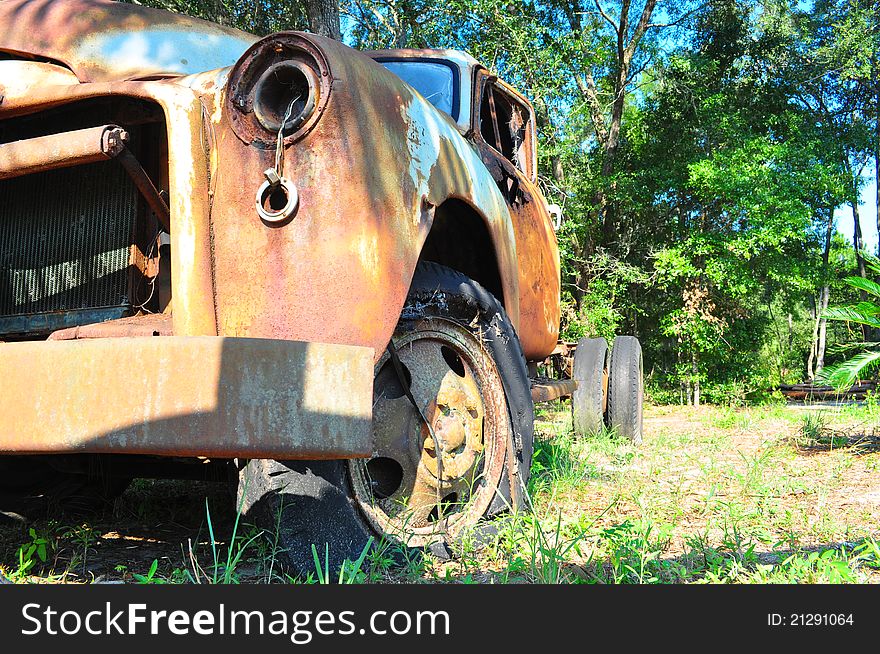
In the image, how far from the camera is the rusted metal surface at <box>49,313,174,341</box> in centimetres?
227

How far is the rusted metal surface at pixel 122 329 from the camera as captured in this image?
2268mm

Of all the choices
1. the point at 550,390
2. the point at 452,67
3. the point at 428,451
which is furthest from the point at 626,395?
the point at 428,451

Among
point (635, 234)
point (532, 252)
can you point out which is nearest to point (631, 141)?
point (635, 234)

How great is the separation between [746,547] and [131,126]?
2.43m

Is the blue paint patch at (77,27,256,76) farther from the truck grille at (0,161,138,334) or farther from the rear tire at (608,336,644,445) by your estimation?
the rear tire at (608,336,644,445)

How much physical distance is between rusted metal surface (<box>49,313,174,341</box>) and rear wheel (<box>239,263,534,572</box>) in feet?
1.60

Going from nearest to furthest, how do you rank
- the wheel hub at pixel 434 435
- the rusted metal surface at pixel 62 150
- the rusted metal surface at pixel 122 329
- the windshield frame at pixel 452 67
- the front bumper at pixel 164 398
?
the front bumper at pixel 164 398, the rusted metal surface at pixel 62 150, the rusted metal surface at pixel 122 329, the wheel hub at pixel 434 435, the windshield frame at pixel 452 67

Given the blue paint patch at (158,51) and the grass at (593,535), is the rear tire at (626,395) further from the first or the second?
the blue paint patch at (158,51)

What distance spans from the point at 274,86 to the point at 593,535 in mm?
1717

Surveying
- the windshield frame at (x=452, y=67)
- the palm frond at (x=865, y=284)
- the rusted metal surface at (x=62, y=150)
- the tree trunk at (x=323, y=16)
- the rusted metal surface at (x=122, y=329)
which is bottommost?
the rusted metal surface at (x=122, y=329)

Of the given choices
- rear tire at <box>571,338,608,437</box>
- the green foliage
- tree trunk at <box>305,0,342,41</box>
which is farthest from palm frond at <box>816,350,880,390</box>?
tree trunk at <box>305,0,342,41</box>

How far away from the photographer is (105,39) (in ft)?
8.60

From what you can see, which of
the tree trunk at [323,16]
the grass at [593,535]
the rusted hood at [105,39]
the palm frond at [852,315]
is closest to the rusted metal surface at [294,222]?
the rusted hood at [105,39]

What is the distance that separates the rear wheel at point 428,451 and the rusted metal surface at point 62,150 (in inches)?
38.2
